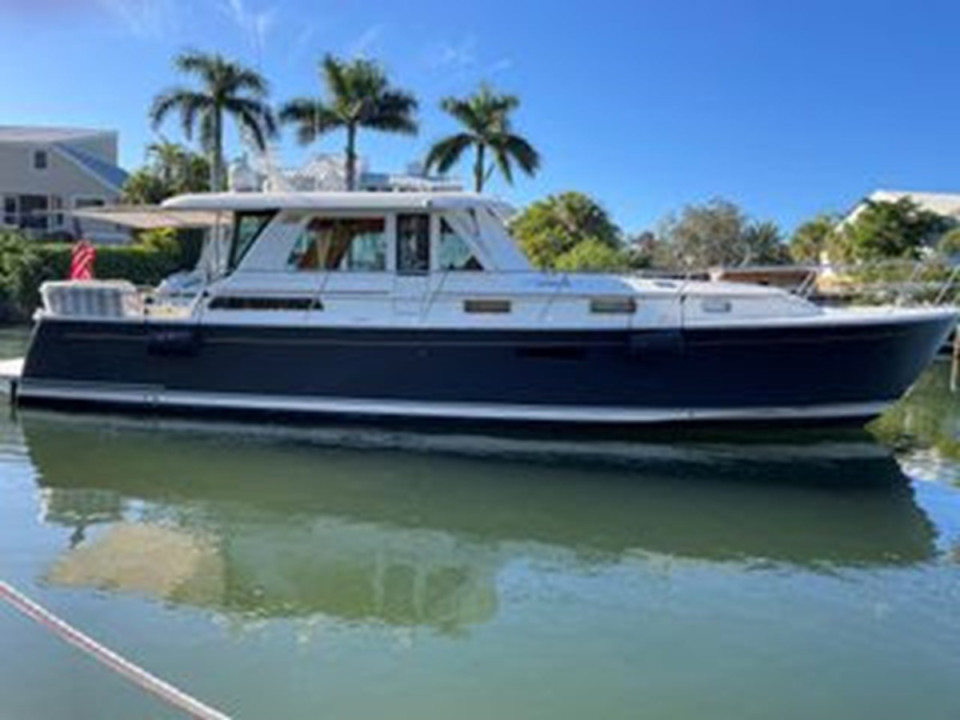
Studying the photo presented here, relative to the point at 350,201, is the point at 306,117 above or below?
above

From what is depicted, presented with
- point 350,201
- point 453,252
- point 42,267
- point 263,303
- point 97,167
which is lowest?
point 263,303

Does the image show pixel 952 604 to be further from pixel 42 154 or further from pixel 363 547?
pixel 42 154

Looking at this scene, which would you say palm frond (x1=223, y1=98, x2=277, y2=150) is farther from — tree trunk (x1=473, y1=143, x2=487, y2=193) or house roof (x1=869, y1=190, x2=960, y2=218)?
house roof (x1=869, y1=190, x2=960, y2=218)

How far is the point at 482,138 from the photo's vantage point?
37469 millimetres

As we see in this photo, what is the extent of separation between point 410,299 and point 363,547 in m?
5.20

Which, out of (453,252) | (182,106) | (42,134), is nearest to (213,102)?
(182,106)

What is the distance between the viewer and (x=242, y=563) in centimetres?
877

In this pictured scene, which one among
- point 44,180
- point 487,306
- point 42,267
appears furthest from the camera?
point 44,180

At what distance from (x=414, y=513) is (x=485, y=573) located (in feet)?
6.60

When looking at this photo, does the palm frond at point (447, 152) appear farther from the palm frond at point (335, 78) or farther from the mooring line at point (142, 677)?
the mooring line at point (142, 677)

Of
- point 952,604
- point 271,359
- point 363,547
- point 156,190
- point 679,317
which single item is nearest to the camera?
point 952,604

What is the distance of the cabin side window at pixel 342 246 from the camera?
14.4 metres

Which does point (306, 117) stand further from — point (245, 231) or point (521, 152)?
point (245, 231)

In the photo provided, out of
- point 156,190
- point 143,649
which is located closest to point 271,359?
point 143,649
